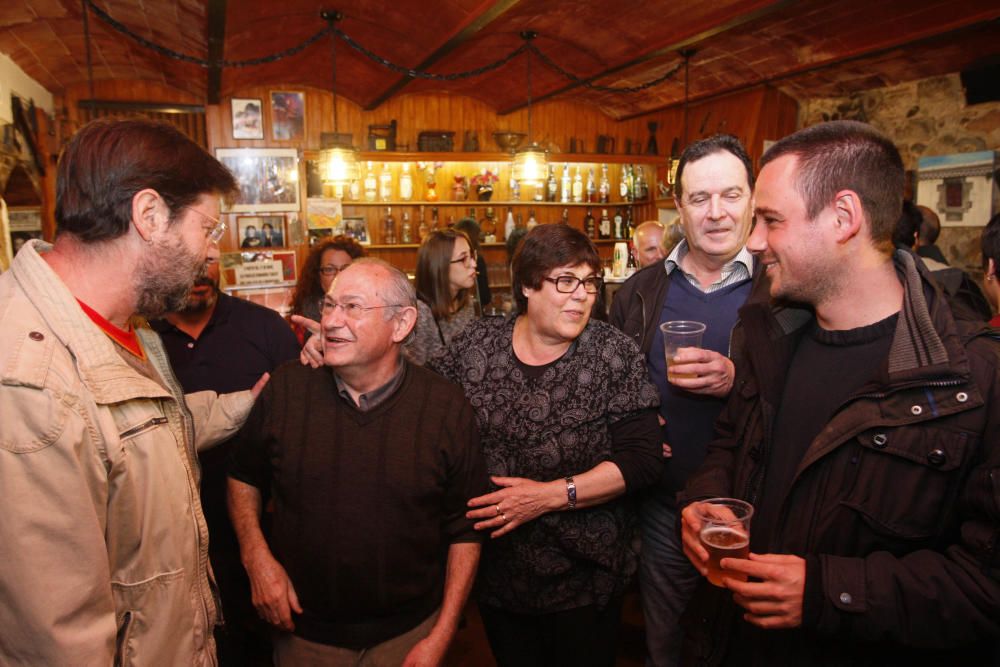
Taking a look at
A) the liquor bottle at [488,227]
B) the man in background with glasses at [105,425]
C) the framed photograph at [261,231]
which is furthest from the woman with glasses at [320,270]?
the liquor bottle at [488,227]

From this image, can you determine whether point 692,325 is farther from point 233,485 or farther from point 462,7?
point 462,7

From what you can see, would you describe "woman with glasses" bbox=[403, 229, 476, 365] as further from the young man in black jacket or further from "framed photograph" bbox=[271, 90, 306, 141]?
"framed photograph" bbox=[271, 90, 306, 141]

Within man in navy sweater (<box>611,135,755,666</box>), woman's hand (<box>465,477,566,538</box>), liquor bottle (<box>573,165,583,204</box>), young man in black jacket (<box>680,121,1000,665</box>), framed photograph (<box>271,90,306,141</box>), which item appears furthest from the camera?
liquor bottle (<box>573,165,583,204</box>)

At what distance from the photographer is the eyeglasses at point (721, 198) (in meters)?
2.21

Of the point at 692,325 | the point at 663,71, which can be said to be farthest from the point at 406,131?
the point at 692,325

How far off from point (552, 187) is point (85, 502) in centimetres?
779

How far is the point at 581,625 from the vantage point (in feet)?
6.74

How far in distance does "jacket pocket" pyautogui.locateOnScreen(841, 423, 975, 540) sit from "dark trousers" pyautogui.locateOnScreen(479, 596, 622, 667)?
1028 mm

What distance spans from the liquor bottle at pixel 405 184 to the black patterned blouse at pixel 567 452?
611cm

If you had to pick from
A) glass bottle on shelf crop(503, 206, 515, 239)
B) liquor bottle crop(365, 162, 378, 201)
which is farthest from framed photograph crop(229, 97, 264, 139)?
glass bottle on shelf crop(503, 206, 515, 239)

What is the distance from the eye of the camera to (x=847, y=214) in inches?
56.2

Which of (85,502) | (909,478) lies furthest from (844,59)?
(85,502)

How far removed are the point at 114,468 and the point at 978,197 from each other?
6828mm

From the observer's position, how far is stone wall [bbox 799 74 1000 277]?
18.5 ft
